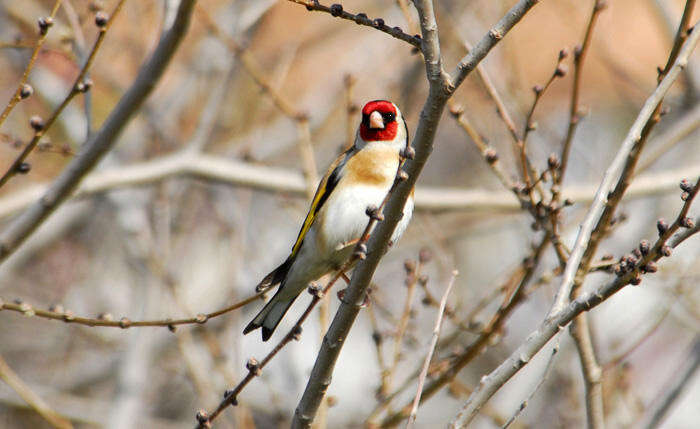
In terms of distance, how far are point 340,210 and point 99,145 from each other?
1.13m

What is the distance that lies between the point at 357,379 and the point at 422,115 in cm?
733

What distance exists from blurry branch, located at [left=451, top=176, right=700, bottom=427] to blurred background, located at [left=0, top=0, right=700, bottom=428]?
1921 millimetres

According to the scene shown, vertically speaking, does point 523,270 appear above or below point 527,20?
below

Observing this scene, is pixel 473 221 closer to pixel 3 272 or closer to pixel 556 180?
pixel 3 272

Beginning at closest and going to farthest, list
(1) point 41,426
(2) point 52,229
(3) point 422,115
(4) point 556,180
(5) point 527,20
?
(3) point 422,115 → (4) point 556,180 → (2) point 52,229 → (1) point 41,426 → (5) point 527,20

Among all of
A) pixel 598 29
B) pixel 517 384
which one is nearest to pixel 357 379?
pixel 517 384

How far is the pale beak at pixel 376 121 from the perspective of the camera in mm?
3842

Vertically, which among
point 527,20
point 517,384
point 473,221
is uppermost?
point 527,20

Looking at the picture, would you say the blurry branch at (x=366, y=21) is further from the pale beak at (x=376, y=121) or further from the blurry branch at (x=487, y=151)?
the pale beak at (x=376, y=121)

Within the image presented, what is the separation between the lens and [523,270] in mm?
3586

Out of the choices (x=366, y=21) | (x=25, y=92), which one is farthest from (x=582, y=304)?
(x=25, y=92)

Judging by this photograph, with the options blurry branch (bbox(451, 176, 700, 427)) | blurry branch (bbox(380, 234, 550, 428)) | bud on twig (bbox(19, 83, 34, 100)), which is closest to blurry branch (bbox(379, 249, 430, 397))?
blurry branch (bbox(380, 234, 550, 428))

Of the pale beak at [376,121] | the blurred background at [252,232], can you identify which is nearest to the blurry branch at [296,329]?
the pale beak at [376,121]

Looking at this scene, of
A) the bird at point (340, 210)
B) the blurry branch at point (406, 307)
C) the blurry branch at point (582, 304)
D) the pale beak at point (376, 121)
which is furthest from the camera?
the pale beak at point (376, 121)
